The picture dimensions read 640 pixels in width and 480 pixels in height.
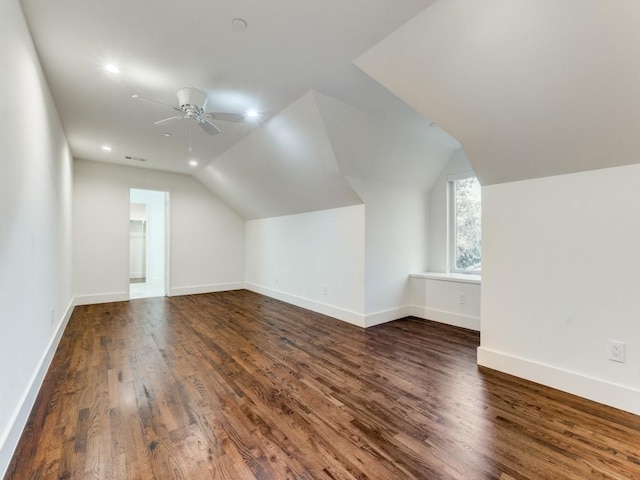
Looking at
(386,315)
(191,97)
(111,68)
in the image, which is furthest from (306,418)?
(111,68)

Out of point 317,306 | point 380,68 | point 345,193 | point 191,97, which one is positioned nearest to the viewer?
point 380,68

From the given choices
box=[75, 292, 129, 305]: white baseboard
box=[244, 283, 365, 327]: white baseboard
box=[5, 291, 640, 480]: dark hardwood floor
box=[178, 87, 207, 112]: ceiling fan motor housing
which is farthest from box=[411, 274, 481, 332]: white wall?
box=[75, 292, 129, 305]: white baseboard

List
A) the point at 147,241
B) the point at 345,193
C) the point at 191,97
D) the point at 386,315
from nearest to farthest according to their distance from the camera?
the point at 191,97 < the point at 345,193 < the point at 386,315 < the point at 147,241

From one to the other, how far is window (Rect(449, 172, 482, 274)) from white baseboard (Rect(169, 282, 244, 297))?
4866 mm

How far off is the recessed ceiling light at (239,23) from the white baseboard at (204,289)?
555cm

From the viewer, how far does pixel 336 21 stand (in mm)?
1929

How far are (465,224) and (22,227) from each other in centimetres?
499

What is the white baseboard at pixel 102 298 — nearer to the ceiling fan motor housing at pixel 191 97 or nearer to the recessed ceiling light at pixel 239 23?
the ceiling fan motor housing at pixel 191 97

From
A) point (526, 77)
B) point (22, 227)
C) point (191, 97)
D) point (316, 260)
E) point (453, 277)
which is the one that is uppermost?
point (191, 97)

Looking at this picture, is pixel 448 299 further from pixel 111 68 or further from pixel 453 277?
pixel 111 68

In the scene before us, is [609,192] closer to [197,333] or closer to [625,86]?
[625,86]

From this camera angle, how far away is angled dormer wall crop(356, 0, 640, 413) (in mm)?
1644

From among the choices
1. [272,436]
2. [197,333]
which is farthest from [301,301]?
[272,436]

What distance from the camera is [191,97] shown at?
263cm
